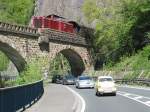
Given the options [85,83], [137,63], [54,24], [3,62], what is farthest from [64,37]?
[3,62]

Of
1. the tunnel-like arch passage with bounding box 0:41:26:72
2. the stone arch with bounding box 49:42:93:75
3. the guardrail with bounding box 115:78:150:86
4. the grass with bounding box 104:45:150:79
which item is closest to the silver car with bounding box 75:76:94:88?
the guardrail with bounding box 115:78:150:86

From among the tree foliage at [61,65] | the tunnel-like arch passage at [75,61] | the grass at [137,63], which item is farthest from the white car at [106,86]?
the tree foliage at [61,65]

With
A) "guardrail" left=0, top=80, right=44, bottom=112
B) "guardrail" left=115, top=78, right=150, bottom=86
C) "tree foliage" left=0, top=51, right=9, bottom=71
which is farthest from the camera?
"tree foliage" left=0, top=51, right=9, bottom=71

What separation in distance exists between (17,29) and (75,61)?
75.5 ft

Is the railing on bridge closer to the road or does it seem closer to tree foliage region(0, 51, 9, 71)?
tree foliage region(0, 51, 9, 71)

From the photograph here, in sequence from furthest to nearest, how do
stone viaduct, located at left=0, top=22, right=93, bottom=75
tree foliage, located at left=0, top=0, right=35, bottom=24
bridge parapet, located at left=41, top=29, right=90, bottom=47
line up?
1. tree foliage, located at left=0, top=0, right=35, bottom=24
2. bridge parapet, located at left=41, top=29, right=90, bottom=47
3. stone viaduct, located at left=0, top=22, right=93, bottom=75

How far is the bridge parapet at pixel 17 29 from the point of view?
200 feet

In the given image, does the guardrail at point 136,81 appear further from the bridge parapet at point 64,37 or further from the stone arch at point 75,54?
the stone arch at point 75,54

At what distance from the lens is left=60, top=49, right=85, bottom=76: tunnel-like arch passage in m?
80.3

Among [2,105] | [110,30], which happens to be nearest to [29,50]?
[110,30]

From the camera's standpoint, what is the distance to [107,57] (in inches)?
3046

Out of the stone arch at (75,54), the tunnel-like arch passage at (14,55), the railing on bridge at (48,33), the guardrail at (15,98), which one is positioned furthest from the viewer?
the stone arch at (75,54)

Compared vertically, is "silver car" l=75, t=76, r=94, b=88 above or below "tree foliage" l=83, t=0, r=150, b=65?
below

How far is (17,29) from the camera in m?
63.8
